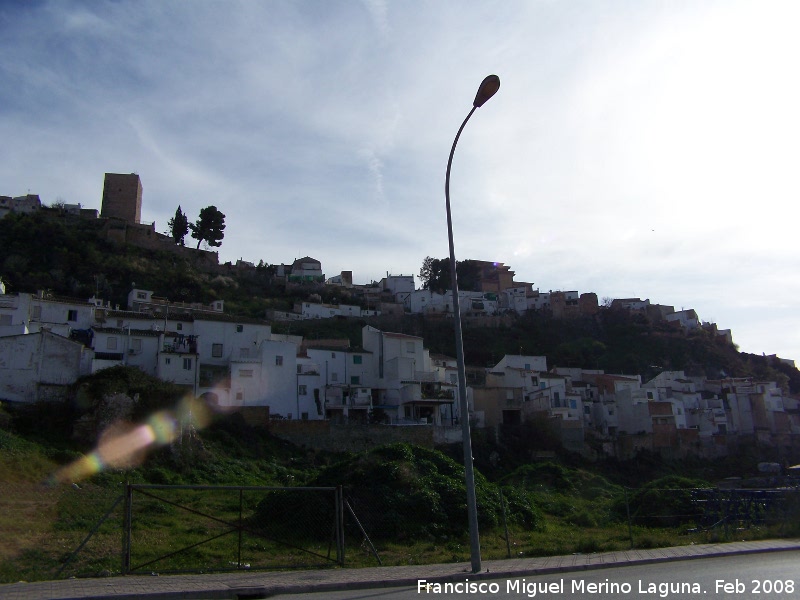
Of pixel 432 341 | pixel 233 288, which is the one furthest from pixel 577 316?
pixel 233 288

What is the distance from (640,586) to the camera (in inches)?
428

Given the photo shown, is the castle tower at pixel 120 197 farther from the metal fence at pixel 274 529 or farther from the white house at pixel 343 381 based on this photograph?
the metal fence at pixel 274 529

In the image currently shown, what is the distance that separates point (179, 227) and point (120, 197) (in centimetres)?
1137

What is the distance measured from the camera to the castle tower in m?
92.2

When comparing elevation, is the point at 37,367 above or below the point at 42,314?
below

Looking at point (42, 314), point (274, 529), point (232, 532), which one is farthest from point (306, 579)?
point (42, 314)

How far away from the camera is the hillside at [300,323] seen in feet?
219

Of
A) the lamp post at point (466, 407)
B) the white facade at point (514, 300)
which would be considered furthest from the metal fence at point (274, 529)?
the white facade at point (514, 300)

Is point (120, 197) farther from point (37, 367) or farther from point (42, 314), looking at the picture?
point (37, 367)

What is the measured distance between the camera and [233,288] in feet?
265

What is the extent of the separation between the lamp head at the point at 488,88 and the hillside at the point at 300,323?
5506cm

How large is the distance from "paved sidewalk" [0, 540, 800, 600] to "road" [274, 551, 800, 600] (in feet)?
1.03

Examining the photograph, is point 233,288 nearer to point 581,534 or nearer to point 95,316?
point 95,316

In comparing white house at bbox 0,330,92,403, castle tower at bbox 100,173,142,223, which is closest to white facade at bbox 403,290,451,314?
castle tower at bbox 100,173,142,223
